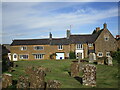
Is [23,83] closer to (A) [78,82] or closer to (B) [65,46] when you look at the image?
(A) [78,82]

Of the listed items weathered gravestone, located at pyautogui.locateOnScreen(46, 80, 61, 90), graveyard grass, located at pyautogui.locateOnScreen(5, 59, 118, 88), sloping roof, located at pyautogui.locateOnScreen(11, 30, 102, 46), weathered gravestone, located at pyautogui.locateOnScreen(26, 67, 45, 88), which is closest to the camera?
weathered gravestone, located at pyautogui.locateOnScreen(46, 80, 61, 90)

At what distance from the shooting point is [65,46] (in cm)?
5288

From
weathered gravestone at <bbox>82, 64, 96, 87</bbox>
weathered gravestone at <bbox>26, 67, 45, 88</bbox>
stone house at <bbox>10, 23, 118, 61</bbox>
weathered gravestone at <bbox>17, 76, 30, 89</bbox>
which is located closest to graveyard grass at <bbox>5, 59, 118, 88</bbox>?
weathered gravestone at <bbox>82, 64, 96, 87</bbox>

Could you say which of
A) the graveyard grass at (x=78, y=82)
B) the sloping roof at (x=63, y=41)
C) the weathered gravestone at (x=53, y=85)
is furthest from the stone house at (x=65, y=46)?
the weathered gravestone at (x=53, y=85)

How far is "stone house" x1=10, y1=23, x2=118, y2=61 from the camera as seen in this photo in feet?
166

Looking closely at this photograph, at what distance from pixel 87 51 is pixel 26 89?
39711 mm

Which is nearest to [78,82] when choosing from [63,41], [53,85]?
[53,85]

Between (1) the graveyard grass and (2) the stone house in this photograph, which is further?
(2) the stone house

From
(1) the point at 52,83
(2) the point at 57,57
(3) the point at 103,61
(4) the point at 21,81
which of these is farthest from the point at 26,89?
(2) the point at 57,57

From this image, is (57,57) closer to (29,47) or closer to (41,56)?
(41,56)

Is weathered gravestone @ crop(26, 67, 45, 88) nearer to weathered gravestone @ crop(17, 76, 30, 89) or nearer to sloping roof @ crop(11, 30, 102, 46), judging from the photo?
weathered gravestone @ crop(17, 76, 30, 89)

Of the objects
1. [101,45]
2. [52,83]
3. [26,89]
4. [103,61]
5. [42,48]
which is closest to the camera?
[52,83]

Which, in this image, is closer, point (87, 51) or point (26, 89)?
point (26, 89)

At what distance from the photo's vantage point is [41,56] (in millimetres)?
53938
